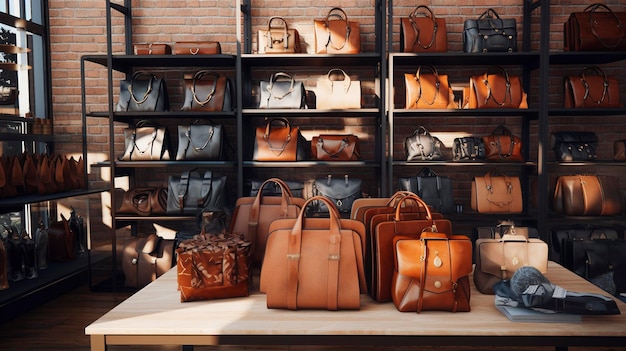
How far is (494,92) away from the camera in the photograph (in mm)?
4242

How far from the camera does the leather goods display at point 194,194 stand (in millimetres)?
4289

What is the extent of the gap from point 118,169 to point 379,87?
2451 mm

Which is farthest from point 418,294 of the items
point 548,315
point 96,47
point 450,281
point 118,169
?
point 96,47

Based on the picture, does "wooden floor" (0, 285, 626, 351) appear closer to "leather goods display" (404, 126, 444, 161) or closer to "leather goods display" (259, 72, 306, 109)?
"leather goods display" (404, 126, 444, 161)

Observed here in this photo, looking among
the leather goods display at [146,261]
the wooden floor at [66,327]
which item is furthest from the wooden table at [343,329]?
the leather goods display at [146,261]

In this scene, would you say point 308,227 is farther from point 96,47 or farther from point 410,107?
A: point 96,47

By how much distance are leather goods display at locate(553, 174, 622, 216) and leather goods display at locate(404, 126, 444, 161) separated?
1.07 m

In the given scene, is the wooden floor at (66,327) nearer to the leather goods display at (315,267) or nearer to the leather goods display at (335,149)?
the leather goods display at (315,267)

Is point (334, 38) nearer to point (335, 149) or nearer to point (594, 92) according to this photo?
point (335, 149)

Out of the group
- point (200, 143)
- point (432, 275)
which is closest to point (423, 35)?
point (200, 143)

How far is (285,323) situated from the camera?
4.97 ft

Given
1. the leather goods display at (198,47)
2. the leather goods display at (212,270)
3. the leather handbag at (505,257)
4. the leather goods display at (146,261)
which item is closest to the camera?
the leather goods display at (212,270)

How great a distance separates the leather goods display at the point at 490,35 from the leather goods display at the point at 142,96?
259 centimetres

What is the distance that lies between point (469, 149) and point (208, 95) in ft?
7.25
